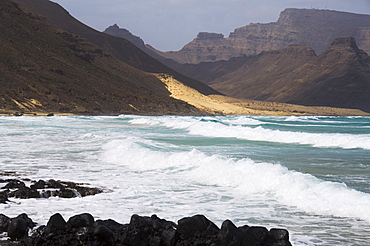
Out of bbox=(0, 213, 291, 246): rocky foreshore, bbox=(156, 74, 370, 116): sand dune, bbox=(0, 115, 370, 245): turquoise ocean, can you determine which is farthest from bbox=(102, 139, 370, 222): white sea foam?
bbox=(156, 74, 370, 116): sand dune

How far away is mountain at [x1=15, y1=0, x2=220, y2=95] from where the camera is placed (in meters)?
162

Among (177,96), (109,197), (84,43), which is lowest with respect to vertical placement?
(109,197)

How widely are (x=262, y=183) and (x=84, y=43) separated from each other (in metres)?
118

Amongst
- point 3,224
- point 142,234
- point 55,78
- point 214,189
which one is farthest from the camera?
point 55,78

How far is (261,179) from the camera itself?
508 inches

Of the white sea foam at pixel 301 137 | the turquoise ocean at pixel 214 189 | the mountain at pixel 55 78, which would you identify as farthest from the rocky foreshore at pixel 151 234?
the mountain at pixel 55 78

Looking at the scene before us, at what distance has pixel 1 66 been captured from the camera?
3044 inches

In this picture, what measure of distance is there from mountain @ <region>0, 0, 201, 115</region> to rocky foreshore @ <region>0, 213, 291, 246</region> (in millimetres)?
63486

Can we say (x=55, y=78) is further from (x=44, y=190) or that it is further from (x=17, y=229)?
(x=17, y=229)

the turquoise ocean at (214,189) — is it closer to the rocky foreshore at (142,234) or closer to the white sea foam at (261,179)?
the white sea foam at (261,179)

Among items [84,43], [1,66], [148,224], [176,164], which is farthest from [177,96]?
[148,224]

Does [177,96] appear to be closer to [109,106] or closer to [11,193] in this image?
[109,106]

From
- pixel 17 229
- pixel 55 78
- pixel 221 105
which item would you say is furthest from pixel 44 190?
pixel 221 105

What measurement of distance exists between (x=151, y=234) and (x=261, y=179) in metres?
6.24
